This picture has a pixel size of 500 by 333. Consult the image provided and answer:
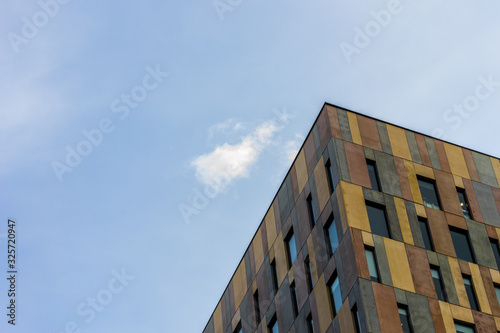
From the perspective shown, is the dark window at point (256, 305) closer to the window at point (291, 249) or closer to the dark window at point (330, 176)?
the window at point (291, 249)

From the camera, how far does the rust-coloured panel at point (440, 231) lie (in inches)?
1828

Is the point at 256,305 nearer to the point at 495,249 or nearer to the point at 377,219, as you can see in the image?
the point at 377,219

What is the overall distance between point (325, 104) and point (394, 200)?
7724mm

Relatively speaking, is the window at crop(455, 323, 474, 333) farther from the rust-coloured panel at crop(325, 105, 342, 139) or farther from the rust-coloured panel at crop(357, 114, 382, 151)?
the rust-coloured panel at crop(325, 105, 342, 139)

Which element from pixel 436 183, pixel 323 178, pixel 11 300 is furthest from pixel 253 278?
pixel 11 300

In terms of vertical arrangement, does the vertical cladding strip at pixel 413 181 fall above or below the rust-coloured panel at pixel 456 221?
above

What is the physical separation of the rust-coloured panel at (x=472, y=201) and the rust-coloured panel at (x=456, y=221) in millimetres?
1271

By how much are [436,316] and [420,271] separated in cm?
275

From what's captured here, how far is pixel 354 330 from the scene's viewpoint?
4150cm

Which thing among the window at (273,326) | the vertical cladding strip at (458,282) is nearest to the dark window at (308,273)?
the window at (273,326)

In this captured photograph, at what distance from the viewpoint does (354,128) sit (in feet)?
165

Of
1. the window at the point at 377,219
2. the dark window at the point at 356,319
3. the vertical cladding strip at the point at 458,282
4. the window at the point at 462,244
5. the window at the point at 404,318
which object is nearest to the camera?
the window at the point at 404,318

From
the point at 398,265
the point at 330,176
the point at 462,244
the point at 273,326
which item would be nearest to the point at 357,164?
the point at 330,176

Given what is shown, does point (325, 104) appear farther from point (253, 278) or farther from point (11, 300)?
point (11, 300)
